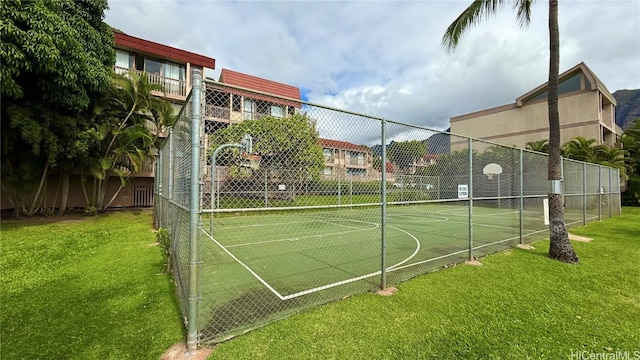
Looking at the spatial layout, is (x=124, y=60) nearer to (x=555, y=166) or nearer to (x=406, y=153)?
(x=406, y=153)

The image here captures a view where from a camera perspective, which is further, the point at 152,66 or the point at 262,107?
the point at 152,66

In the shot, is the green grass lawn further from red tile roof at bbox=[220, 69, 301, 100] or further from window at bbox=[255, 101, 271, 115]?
red tile roof at bbox=[220, 69, 301, 100]

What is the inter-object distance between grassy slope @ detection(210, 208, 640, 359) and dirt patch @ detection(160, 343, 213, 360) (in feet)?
0.33

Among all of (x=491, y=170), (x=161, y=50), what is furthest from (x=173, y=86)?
(x=491, y=170)

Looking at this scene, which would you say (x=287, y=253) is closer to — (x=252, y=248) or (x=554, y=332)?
(x=252, y=248)

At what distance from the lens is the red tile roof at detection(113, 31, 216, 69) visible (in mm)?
→ 17250

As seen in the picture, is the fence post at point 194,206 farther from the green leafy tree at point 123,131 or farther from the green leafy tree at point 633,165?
the green leafy tree at point 633,165

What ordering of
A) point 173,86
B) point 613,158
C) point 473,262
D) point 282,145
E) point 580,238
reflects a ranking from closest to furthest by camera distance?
point 282,145
point 473,262
point 580,238
point 613,158
point 173,86

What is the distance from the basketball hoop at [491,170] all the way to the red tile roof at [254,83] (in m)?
15.4

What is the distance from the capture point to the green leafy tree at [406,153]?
4734 mm

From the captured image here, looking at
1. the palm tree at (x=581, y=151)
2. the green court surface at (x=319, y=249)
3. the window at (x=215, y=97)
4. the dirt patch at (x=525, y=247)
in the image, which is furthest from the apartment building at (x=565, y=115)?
the window at (x=215, y=97)

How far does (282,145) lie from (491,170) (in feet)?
25.0

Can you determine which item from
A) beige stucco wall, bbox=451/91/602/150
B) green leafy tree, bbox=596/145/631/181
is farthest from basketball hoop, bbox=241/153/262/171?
beige stucco wall, bbox=451/91/602/150

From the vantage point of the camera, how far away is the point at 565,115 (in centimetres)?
2470
